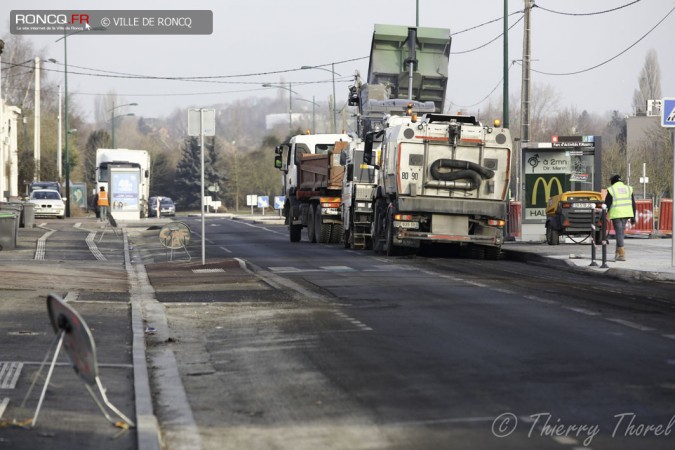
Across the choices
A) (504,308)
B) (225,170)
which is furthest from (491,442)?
(225,170)

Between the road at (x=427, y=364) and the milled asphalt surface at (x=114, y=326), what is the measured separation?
29 cm

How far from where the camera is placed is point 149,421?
25.5 feet

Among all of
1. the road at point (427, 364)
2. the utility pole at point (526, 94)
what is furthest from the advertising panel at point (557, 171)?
the road at point (427, 364)

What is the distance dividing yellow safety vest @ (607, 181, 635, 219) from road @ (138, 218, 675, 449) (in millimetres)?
6192

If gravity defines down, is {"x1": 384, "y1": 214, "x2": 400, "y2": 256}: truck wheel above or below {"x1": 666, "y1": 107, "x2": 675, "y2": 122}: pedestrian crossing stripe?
below

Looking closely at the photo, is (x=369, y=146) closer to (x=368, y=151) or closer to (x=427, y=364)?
(x=368, y=151)

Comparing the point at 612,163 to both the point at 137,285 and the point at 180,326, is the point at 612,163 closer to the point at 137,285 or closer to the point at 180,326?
the point at 137,285

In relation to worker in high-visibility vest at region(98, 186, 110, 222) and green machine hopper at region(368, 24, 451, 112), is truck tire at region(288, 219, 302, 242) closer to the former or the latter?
green machine hopper at region(368, 24, 451, 112)

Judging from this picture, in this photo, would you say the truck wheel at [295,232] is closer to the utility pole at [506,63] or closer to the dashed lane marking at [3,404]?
the utility pole at [506,63]

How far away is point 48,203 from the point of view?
6097 centimetres

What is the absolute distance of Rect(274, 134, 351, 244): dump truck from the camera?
36469 mm

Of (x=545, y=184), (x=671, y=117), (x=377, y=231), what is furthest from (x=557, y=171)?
(x=671, y=117)

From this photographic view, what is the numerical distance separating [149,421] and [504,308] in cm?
801

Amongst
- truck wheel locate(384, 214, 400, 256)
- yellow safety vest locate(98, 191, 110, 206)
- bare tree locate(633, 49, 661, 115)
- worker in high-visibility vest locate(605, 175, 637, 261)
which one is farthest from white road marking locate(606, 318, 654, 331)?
bare tree locate(633, 49, 661, 115)
